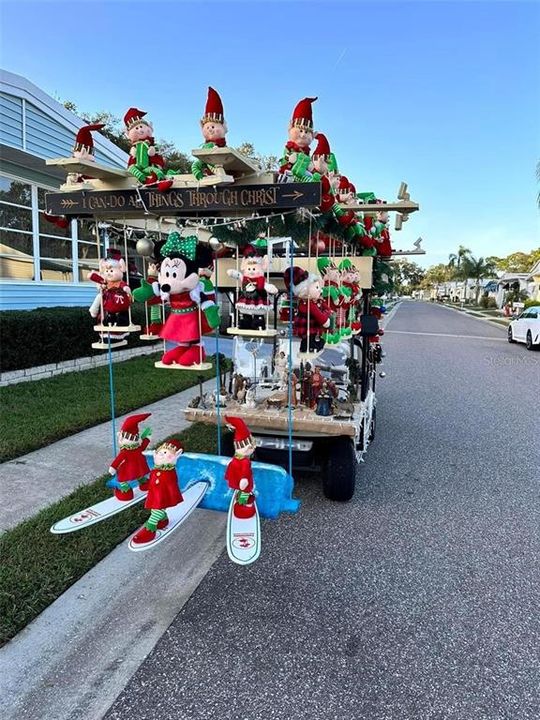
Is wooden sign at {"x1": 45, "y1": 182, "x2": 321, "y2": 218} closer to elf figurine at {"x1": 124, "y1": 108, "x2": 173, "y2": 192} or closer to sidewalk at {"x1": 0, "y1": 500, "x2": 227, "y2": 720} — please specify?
elf figurine at {"x1": 124, "y1": 108, "x2": 173, "y2": 192}

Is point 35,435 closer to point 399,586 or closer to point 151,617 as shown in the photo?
point 151,617

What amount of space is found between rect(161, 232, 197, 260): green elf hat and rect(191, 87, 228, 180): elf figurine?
1.44ft

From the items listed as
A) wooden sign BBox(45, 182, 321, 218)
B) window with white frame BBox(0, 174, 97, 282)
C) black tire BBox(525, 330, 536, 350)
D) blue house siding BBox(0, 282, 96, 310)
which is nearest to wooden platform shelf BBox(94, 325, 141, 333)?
wooden sign BBox(45, 182, 321, 218)

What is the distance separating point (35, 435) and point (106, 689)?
3.88 metres

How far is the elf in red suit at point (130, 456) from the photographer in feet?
10.0

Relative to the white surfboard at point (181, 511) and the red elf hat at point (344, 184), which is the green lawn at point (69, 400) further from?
the red elf hat at point (344, 184)

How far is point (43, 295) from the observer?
10.3 m

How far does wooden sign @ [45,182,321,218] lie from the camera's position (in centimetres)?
262

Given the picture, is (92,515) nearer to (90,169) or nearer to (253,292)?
(253,292)

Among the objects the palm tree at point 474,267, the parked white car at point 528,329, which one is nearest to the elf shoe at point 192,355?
the parked white car at point 528,329

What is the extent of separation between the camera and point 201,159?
264 centimetres

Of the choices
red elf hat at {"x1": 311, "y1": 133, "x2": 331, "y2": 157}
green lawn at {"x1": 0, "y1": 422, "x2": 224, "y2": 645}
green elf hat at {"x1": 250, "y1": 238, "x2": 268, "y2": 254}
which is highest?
red elf hat at {"x1": 311, "y1": 133, "x2": 331, "y2": 157}

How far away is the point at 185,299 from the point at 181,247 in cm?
34

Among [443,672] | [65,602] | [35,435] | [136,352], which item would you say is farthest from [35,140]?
[443,672]
